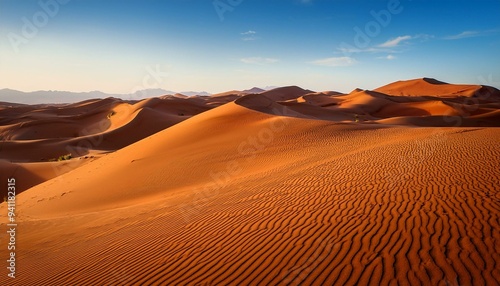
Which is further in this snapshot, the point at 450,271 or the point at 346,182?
the point at 346,182

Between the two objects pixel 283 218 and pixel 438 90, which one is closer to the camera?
pixel 283 218

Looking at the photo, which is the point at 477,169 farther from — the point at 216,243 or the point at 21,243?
the point at 21,243

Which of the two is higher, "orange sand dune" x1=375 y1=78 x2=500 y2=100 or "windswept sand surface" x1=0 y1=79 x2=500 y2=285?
"orange sand dune" x1=375 y1=78 x2=500 y2=100

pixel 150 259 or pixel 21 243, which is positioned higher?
pixel 150 259

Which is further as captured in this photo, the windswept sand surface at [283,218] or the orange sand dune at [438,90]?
the orange sand dune at [438,90]

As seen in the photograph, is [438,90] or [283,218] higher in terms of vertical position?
[438,90]

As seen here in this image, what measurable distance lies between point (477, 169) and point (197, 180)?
854cm

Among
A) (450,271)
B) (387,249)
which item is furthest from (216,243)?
(450,271)

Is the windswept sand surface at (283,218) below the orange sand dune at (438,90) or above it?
below

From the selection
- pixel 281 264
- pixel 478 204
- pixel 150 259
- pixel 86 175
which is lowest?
pixel 86 175

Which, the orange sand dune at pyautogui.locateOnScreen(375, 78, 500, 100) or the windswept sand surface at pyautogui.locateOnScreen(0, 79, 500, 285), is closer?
the windswept sand surface at pyautogui.locateOnScreen(0, 79, 500, 285)

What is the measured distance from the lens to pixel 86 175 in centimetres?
1470

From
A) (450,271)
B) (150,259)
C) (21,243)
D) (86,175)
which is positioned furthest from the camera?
(86,175)

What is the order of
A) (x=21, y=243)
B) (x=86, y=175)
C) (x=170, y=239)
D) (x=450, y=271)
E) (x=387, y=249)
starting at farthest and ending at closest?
1. (x=86, y=175)
2. (x=21, y=243)
3. (x=170, y=239)
4. (x=387, y=249)
5. (x=450, y=271)
